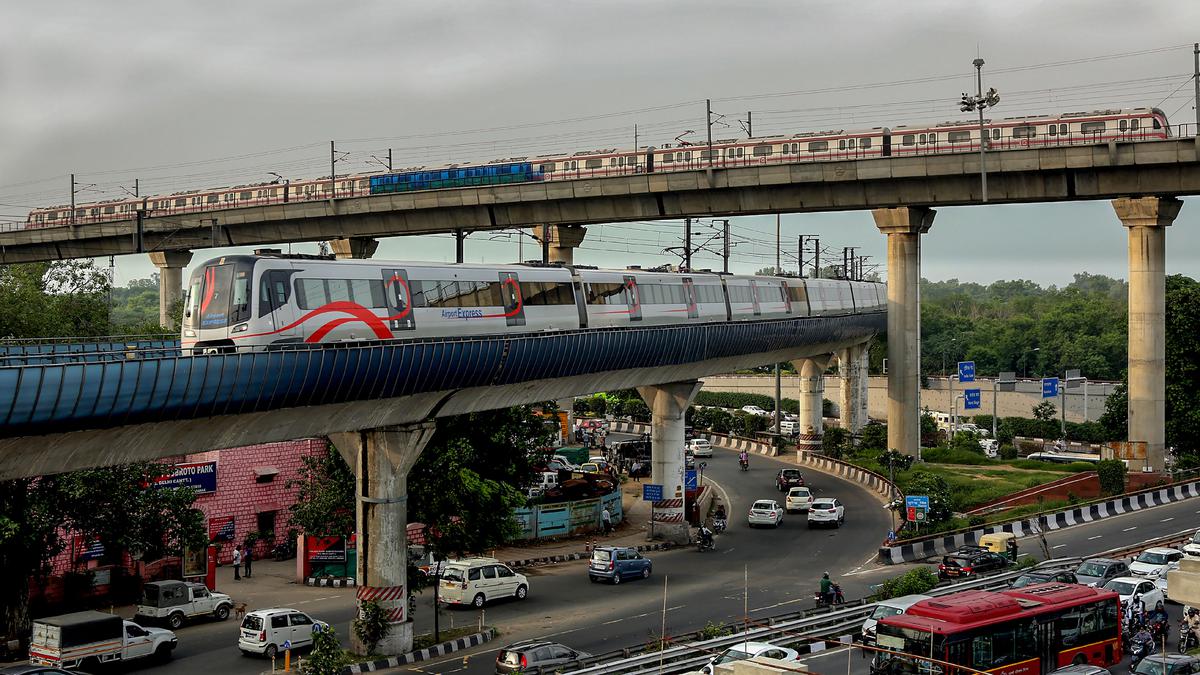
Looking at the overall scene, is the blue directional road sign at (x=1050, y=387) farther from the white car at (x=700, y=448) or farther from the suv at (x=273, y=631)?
the suv at (x=273, y=631)

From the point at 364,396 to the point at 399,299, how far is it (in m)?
4.81

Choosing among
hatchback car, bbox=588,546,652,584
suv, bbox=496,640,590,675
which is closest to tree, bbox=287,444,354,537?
hatchback car, bbox=588,546,652,584

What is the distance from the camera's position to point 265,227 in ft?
284

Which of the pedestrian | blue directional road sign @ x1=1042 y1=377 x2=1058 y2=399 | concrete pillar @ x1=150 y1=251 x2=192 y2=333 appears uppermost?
concrete pillar @ x1=150 y1=251 x2=192 y2=333

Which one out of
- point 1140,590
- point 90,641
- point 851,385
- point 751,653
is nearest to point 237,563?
point 90,641

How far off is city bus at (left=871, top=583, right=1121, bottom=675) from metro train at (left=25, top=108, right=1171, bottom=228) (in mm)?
34743

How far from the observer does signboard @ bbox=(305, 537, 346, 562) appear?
4516 centimetres

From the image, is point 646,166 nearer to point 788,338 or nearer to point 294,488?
point 788,338

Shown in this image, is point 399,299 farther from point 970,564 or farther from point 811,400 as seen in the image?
point 811,400

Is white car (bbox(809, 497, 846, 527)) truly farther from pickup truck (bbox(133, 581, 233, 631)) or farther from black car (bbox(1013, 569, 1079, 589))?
pickup truck (bbox(133, 581, 233, 631))

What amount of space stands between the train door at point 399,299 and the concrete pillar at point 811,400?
191ft

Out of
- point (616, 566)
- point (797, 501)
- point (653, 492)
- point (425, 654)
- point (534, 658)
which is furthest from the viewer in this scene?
point (797, 501)

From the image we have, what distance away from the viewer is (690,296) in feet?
174

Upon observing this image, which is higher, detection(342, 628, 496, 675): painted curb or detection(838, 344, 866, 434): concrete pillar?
detection(838, 344, 866, 434): concrete pillar
